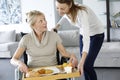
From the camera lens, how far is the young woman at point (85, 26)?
212cm

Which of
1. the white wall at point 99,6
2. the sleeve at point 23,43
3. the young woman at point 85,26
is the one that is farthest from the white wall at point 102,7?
the sleeve at point 23,43

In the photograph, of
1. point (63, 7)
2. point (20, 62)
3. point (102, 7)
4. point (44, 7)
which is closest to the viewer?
point (20, 62)

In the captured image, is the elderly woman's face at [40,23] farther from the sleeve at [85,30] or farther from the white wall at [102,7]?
the white wall at [102,7]

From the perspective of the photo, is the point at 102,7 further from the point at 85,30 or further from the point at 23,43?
the point at 23,43

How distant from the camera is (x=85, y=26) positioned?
2.15m

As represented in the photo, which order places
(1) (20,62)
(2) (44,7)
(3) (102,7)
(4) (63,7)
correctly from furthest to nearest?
(2) (44,7) < (3) (102,7) < (4) (63,7) < (1) (20,62)

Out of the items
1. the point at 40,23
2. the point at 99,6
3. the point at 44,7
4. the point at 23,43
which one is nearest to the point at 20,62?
the point at 23,43

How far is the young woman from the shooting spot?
212 cm

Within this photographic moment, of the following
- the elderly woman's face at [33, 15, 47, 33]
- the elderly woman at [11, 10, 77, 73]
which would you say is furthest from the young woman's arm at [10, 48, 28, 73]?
the elderly woman's face at [33, 15, 47, 33]

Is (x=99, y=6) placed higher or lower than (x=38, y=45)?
higher

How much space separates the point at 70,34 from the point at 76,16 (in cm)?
212

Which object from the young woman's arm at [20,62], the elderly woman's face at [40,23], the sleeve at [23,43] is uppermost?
the elderly woman's face at [40,23]

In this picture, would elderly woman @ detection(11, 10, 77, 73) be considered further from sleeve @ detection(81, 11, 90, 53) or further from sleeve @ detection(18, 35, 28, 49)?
sleeve @ detection(81, 11, 90, 53)

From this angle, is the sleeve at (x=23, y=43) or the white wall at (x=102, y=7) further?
the white wall at (x=102, y=7)
